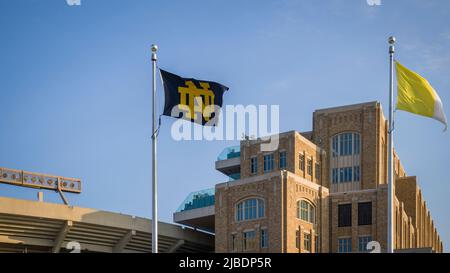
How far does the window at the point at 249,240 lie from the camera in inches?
2717

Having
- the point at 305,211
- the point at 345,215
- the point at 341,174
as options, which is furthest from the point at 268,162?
the point at 345,215

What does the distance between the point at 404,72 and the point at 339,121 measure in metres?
45.1

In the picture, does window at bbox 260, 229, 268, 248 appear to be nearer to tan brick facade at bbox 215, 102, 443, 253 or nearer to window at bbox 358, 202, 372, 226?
tan brick facade at bbox 215, 102, 443, 253

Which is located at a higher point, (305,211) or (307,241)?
(305,211)

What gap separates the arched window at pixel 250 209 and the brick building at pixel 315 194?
82 millimetres

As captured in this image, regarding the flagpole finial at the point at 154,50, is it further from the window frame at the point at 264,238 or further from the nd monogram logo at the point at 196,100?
the window frame at the point at 264,238

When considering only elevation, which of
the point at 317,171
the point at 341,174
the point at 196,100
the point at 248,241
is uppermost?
the point at 317,171

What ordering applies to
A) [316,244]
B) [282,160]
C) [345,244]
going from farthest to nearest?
[282,160] → [345,244] → [316,244]

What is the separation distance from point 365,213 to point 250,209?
10632 millimetres

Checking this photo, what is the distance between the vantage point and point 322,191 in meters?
74.8

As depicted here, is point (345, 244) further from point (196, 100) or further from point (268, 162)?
point (196, 100)

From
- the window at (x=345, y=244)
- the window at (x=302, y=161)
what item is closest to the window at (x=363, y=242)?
the window at (x=345, y=244)
